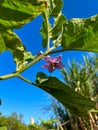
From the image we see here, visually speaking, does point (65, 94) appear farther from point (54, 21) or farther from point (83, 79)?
point (83, 79)

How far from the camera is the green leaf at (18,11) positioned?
58 cm

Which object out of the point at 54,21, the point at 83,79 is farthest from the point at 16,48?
the point at 83,79

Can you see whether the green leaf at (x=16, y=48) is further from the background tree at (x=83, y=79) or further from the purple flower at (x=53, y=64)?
the background tree at (x=83, y=79)

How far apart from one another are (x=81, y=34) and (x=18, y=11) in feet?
0.79

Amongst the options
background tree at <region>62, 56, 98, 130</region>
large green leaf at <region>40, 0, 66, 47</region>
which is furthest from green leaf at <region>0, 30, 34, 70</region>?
background tree at <region>62, 56, 98, 130</region>

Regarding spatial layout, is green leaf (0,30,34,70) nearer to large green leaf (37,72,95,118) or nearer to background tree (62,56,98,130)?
large green leaf (37,72,95,118)

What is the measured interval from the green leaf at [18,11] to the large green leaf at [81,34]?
0.60 ft

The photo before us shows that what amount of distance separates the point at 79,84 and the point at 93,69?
76 cm

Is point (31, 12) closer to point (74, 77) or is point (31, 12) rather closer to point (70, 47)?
point (70, 47)

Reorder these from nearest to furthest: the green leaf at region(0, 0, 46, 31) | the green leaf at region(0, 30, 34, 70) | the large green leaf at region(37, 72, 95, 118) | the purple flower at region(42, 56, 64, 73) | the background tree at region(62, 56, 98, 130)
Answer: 1. the green leaf at region(0, 0, 46, 31)
2. the green leaf at region(0, 30, 34, 70)
3. the large green leaf at region(37, 72, 95, 118)
4. the purple flower at region(42, 56, 64, 73)
5. the background tree at region(62, 56, 98, 130)

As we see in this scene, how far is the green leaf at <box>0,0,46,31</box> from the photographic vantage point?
0.58m

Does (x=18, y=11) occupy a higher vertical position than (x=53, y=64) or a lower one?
lower

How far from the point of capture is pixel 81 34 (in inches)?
31.6

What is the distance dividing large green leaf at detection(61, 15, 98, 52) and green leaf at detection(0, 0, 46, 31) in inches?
7.2
